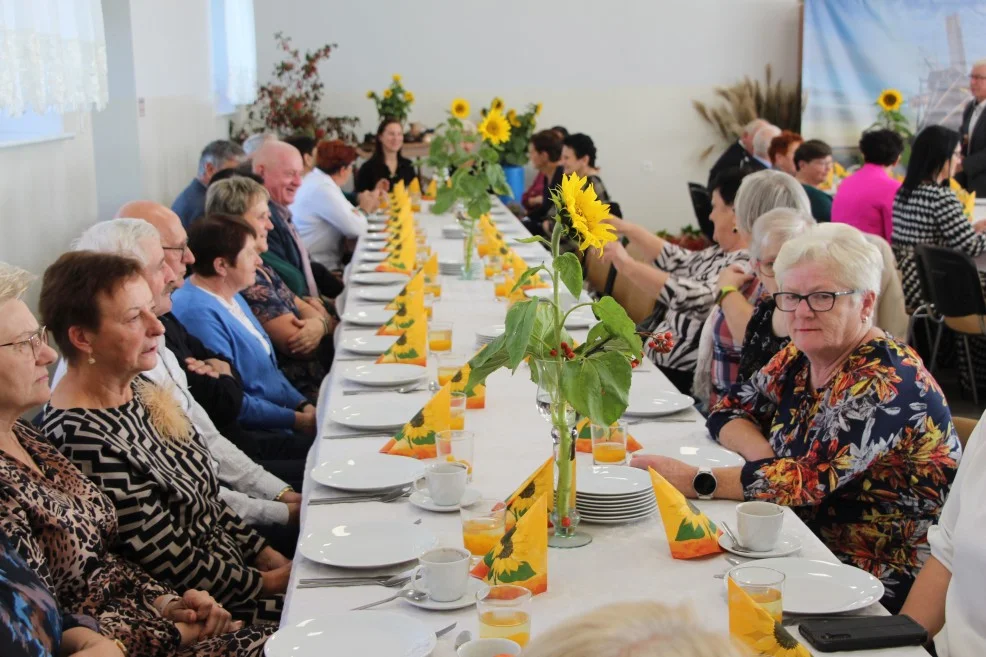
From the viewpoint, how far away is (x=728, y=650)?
0.81 metres

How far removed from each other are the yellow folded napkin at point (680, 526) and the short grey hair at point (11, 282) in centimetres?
115

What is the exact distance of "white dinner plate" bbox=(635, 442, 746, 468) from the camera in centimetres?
230

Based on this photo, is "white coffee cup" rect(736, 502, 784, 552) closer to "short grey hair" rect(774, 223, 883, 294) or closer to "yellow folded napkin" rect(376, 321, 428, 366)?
"short grey hair" rect(774, 223, 883, 294)

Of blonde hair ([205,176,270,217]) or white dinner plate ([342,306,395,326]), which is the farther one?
blonde hair ([205,176,270,217])

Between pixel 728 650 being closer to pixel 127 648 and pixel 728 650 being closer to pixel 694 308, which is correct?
pixel 127 648

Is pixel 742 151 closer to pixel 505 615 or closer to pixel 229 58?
pixel 229 58

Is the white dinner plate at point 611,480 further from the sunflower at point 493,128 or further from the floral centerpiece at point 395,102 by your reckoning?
the floral centerpiece at point 395,102

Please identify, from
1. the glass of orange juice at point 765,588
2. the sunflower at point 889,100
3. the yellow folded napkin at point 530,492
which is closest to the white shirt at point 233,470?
the yellow folded napkin at point 530,492

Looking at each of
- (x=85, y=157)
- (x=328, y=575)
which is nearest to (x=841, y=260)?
(x=328, y=575)

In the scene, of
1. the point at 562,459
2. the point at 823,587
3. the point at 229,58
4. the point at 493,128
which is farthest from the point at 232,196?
the point at 229,58

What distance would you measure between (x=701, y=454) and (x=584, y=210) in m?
0.81

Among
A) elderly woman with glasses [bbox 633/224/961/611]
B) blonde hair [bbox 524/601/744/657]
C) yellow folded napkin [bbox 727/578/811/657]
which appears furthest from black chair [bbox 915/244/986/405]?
blonde hair [bbox 524/601/744/657]

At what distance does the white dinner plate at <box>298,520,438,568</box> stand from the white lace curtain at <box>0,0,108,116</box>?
1.99 metres

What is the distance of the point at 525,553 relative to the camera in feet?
5.44
